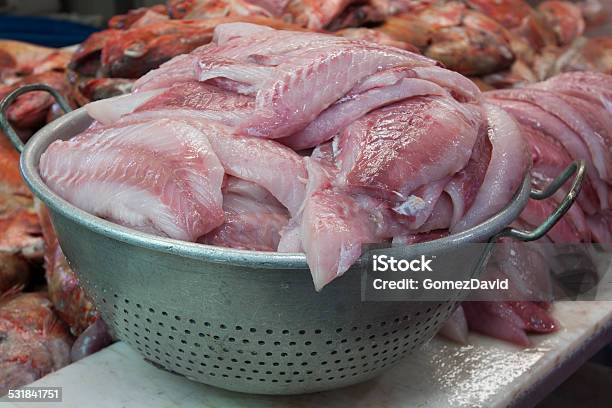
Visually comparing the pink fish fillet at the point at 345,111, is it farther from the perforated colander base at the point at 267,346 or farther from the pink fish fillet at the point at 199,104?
the perforated colander base at the point at 267,346

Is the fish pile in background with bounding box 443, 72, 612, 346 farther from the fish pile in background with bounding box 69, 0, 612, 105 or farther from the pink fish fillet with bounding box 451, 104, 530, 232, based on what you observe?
the fish pile in background with bounding box 69, 0, 612, 105

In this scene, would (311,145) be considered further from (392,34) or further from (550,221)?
(392,34)

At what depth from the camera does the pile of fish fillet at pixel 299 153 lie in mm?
1223

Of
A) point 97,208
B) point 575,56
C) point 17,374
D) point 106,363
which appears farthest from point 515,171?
point 575,56

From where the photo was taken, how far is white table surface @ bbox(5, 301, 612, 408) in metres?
1.51

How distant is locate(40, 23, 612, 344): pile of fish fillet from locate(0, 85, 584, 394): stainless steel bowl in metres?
0.05

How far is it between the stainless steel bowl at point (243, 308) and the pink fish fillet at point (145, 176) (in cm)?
4

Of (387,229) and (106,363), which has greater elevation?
(387,229)

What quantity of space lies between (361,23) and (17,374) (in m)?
1.92

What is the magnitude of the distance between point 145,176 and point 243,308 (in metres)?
0.29

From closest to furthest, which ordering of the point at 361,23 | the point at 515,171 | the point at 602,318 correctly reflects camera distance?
the point at 515,171
the point at 602,318
the point at 361,23

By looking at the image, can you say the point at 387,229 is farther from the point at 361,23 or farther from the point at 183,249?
the point at 361,23

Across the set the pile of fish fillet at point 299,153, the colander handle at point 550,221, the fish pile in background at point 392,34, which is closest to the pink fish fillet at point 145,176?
the pile of fish fillet at point 299,153

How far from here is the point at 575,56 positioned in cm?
371
